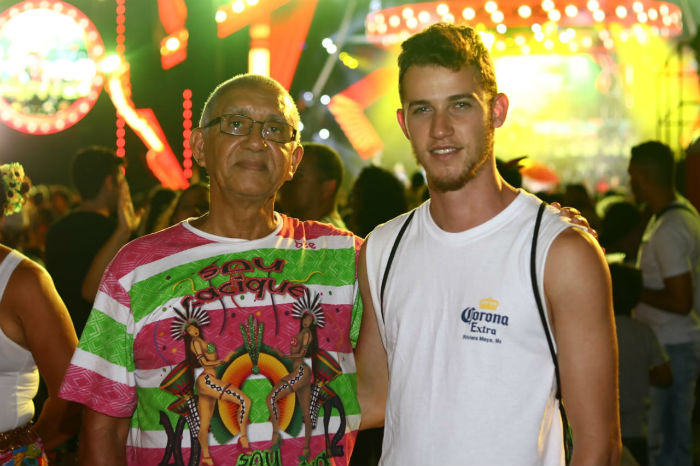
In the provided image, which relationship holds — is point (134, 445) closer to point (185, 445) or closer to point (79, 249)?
point (185, 445)

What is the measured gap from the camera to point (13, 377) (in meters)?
3.07

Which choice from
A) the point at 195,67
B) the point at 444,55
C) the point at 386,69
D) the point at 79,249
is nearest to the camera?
the point at 444,55

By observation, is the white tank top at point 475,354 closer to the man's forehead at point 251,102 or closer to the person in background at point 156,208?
the man's forehead at point 251,102

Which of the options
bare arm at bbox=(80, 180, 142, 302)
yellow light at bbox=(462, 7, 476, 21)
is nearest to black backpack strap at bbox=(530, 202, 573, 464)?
bare arm at bbox=(80, 180, 142, 302)

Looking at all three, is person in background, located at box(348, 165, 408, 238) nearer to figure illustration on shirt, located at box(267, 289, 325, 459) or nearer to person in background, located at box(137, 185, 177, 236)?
person in background, located at box(137, 185, 177, 236)

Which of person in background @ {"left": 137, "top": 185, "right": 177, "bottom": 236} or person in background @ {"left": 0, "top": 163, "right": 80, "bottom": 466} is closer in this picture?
person in background @ {"left": 0, "top": 163, "right": 80, "bottom": 466}

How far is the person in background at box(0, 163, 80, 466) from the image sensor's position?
9.91ft

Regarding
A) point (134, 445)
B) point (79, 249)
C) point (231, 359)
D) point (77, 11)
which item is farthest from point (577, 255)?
point (77, 11)

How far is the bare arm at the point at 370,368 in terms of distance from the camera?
2.76m

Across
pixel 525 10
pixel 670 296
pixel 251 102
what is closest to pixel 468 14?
pixel 525 10

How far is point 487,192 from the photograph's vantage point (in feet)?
8.26

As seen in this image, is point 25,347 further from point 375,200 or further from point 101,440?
point 375,200

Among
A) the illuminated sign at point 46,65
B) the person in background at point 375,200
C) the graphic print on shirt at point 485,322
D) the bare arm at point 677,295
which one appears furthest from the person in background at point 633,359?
the illuminated sign at point 46,65

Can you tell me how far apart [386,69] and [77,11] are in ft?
82.2
